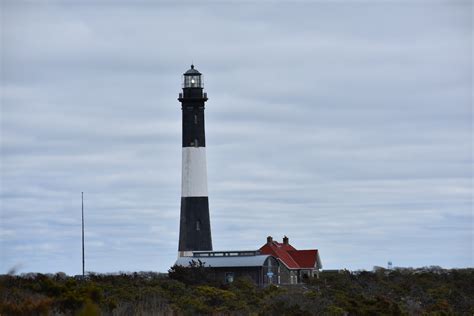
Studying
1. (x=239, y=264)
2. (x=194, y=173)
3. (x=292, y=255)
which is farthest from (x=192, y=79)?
(x=292, y=255)

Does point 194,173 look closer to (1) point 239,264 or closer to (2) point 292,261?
(1) point 239,264

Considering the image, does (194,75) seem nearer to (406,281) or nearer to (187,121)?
→ (187,121)

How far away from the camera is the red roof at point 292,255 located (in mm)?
54906

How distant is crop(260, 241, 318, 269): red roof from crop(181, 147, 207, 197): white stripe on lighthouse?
6365 mm

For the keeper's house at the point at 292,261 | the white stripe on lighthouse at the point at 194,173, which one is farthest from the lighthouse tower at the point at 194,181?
the keeper's house at the point at 292,261

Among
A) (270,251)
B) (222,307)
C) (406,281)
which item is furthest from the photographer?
(270,251)

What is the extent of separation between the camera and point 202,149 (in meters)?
50.0

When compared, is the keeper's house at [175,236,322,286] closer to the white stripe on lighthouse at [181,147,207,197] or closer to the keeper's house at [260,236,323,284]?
the keeper's house at [260,236,323,284]

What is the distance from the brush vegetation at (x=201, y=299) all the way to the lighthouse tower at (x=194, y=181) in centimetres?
542

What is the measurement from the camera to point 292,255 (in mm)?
58062

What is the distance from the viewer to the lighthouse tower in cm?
4956

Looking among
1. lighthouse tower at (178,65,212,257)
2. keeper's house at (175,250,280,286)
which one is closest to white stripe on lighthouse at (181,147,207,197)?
lighthouse tower at (178,65,212,257)

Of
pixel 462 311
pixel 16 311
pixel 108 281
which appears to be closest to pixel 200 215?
pixel 108 281

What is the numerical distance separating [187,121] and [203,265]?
6.90 meters
